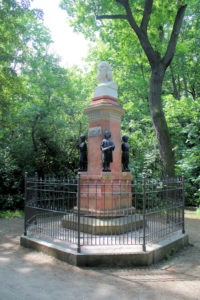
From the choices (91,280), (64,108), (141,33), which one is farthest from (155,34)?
(91,280)

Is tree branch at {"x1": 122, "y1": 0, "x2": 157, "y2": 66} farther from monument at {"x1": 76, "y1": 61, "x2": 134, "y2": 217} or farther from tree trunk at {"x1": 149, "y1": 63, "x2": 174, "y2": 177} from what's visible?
monument at {"x1": 76, "y1": 61, "x2": 134, "y2": 217}

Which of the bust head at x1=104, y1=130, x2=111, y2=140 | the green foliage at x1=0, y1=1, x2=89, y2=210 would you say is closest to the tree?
the green foliage at x1=0, y1=1, x2=89, y2=210

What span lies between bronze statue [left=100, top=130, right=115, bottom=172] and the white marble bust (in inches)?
62.0

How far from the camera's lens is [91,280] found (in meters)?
3.92

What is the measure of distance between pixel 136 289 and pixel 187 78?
54.3 feet

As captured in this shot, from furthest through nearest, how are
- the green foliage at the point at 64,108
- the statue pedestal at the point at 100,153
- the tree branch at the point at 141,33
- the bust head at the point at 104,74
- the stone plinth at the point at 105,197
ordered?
the green foliage at the point at 64,108 → the tree branch at the point at 141,33 → the bust head at the point at 104,74 → the statue pedestal at the point at 100,153 → the stone plinth at the point at 105,197

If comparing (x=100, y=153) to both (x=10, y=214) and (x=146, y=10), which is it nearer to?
(x=10, y=214)

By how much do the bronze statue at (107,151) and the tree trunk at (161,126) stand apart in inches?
190

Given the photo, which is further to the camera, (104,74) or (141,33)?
(141,33)

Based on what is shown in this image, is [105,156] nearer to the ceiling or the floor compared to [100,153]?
nearer to the floor

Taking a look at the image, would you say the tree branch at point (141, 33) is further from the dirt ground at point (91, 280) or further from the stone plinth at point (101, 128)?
the dirt ground at point (91, 280)

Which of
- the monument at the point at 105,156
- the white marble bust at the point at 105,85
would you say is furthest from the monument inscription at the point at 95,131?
the white marble bust at the point at 105,85

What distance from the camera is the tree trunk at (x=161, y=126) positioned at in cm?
1055

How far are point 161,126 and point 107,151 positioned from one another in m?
5.12
